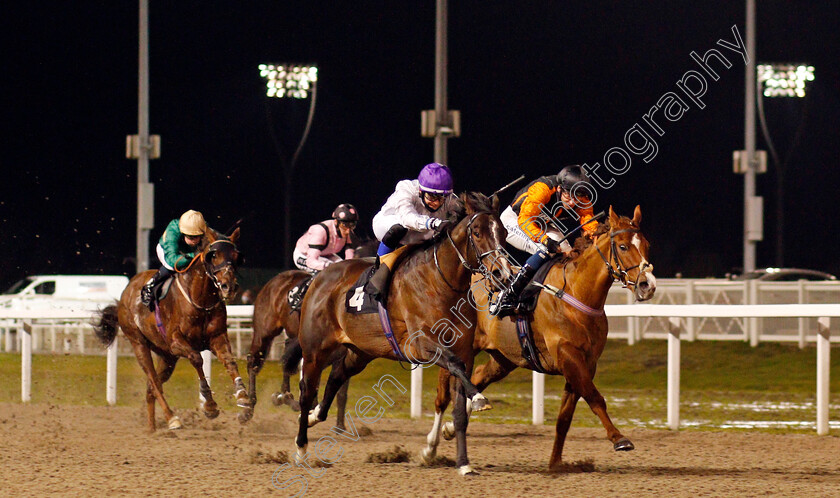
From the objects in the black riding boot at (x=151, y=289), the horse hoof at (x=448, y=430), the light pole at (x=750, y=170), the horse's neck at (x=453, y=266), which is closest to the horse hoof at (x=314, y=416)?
the horse hoof at (x=448, y=430)

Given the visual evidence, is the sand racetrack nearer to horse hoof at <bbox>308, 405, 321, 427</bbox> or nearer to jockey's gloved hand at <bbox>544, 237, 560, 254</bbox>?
horse hoof at <bbox>308, 405, 321, 427</bbox>

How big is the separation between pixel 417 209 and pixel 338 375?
3.93 feet

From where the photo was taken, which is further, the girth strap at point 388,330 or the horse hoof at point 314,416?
the horse hoof at point 314,416

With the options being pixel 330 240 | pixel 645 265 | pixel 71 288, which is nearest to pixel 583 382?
pixel 645 265

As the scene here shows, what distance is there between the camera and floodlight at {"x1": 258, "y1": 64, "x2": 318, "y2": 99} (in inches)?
1109

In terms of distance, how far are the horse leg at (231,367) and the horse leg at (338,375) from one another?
1.21 meters

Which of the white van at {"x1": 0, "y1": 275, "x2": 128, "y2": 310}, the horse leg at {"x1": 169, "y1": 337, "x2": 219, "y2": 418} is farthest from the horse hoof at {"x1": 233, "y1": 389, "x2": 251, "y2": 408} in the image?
the white van at {"x1": 0, "y1": 275, "x2": 128, "y2": 310}

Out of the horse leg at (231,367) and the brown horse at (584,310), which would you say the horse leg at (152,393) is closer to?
the horse leg at (231,367)

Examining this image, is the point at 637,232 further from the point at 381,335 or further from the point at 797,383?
the point at 797,383

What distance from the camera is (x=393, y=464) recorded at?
7.01 meters

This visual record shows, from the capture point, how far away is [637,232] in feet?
21.5

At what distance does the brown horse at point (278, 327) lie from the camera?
29.1ft

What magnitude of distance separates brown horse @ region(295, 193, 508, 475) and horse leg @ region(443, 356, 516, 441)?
785mm

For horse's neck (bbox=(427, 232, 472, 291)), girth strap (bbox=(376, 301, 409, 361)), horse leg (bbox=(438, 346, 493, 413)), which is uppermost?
horse's neck (bbox=(427, 232, 472, 291))
